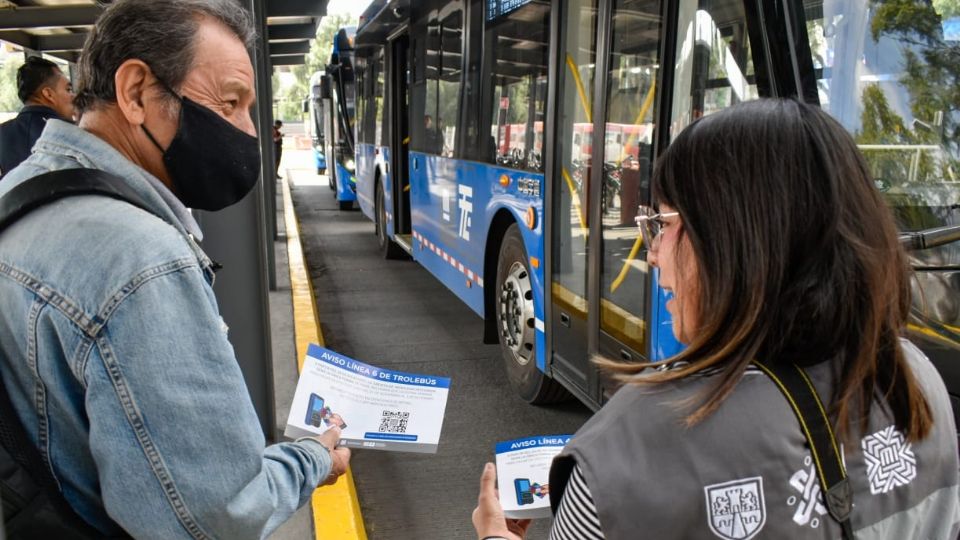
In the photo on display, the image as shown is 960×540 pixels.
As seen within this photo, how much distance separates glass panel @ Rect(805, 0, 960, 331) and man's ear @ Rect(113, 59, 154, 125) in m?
2.43

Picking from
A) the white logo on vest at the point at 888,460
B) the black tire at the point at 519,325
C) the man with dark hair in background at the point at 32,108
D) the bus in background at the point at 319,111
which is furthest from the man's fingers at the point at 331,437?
the bus in background at the point at 319,111

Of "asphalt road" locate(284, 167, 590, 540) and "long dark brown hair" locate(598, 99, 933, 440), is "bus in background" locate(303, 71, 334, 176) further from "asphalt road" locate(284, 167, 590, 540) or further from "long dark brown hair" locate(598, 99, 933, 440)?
"long dark brown hair" locate(598, 99, 933, 440)

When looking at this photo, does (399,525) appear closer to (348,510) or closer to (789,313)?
(348,510)

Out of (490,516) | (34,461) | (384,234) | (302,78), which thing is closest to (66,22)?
(384,234)

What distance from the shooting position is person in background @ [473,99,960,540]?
3.61 feet

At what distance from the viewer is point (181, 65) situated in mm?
1542

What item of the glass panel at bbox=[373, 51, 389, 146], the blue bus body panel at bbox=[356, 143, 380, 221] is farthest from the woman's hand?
the blue bus body panel at bbox=[356, 143, 380, 221]

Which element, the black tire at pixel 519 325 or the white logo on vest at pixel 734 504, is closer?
the white logo on vest at pixel 734 504

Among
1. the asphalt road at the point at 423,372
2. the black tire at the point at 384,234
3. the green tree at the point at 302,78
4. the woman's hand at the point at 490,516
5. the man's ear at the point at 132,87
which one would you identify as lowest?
the asphalt road at the point at 423,372

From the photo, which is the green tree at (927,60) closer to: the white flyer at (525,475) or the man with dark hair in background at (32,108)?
the white flyer at (525,475)

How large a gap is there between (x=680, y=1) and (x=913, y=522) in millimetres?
2886

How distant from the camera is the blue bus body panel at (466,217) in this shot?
17.2 feet

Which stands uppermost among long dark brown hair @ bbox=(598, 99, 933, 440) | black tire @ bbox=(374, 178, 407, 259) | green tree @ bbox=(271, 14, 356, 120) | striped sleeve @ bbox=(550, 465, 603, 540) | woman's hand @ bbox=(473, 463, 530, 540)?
green tree @ bbox=(271, 14, 356, 120)

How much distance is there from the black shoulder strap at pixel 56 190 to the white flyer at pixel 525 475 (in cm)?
89
